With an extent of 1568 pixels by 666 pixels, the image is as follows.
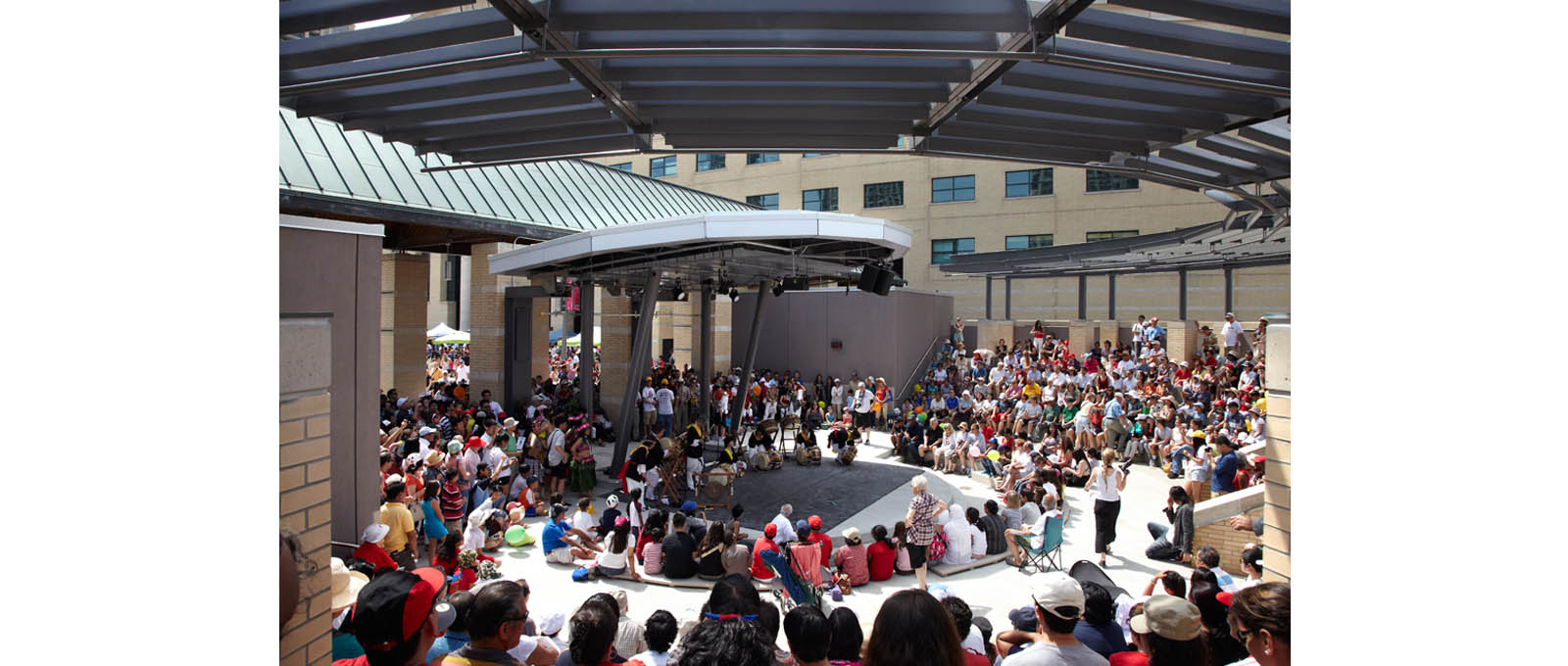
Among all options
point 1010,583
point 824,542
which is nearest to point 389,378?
point 824,542

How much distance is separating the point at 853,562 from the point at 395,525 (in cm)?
469

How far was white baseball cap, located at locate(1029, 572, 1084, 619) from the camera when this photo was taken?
357 centimetres

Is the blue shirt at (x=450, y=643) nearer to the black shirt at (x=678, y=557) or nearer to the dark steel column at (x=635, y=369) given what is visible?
the black shirt at (x=678, y=557)

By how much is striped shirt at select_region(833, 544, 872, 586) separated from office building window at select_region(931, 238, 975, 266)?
28.6 meters

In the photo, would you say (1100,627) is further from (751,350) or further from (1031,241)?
(1031,241)

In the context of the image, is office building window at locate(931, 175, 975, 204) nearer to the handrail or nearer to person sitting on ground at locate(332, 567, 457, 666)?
the handrail

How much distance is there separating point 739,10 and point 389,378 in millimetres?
19845

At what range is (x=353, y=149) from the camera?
597 inches

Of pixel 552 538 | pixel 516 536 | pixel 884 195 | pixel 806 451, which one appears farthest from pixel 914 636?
pixel 884 195

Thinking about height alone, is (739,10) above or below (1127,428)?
above

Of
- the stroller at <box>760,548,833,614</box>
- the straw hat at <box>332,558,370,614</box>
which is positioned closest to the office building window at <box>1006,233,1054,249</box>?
the stroller at <box>760,548,833,614</box>

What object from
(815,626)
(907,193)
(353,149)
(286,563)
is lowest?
(815,626)

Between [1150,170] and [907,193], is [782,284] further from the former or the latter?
[907,193]

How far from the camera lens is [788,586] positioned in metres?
7.46
